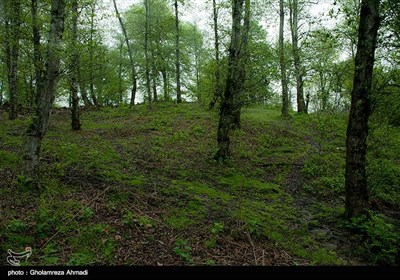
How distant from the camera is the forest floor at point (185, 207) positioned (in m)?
4.63

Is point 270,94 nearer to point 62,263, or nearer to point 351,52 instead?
point 62,263

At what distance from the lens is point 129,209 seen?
19.5ft

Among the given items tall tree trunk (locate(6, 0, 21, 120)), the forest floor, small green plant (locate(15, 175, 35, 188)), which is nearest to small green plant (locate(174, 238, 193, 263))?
the forest floor

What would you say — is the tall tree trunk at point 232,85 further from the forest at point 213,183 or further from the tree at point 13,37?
the tree at point 13,37

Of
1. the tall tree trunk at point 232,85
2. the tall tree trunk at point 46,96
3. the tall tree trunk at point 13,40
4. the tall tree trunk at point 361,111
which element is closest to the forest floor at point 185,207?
the tall tree trunk at point 46,96

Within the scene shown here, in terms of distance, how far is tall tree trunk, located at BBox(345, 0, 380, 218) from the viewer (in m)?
5.99

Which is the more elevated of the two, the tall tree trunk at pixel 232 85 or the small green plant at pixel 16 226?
the tall tree trunk at pixel 232 85

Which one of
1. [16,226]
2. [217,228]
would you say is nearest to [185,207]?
[217,228]

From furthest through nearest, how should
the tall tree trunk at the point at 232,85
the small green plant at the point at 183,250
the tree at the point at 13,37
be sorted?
the tree at the point at 13,37
the tall tree trunk at the point at 232,85
the small green plant at the point at 183,250

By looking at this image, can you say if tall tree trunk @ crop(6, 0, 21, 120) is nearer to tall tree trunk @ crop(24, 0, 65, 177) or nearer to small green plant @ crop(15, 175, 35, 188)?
tall tree trunk @ crop(24, 0, 65, 177)

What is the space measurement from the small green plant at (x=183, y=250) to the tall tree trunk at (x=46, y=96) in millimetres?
3636

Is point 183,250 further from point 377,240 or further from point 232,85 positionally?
point 232,85

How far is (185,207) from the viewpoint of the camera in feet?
21.4
